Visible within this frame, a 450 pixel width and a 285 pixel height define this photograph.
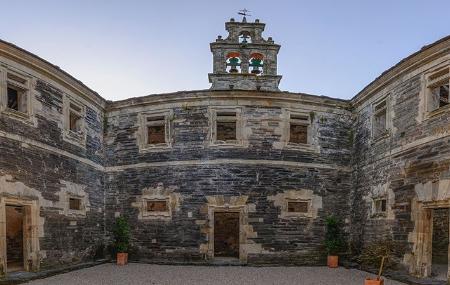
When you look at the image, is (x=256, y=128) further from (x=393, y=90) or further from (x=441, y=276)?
(x=441, y=276)

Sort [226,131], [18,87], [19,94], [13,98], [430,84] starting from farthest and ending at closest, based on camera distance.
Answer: [226,131] < [13,98] < [19,94] < [18,87] < [430,84]

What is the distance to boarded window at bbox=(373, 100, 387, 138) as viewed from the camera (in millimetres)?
10531

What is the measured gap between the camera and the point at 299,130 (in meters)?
12.3

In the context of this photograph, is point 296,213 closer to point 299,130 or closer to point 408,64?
point 299,130

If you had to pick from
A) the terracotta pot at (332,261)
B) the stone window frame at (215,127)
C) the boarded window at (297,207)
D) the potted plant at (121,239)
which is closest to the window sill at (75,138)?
the potted plant at (121,239)

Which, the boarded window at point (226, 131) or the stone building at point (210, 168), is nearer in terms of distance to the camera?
the stone building at point (210, 168)

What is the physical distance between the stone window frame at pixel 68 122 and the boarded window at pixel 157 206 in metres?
3.02

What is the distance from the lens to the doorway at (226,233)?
47.0ft

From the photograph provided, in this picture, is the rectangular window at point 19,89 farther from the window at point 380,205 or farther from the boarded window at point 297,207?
the window at point 380,205

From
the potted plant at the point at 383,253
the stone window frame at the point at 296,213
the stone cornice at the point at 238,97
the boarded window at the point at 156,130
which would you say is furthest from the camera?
the boarded window at the point at 156,130

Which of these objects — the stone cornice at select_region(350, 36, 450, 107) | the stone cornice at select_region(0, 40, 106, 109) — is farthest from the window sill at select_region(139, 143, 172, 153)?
the stone cornice at select_region(350, 36, 450, 107)

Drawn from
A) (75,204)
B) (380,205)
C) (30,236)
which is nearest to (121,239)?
(75,204)

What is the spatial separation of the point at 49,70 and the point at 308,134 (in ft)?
28.0

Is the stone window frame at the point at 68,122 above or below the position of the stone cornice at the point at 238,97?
below
